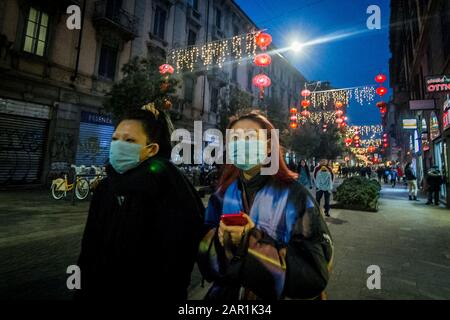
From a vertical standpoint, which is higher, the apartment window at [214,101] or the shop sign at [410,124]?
the apartment window at [214,101]

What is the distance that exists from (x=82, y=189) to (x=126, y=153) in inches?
370

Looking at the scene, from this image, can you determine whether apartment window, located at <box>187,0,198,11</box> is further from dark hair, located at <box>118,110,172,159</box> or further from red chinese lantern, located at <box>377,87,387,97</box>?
dark hair, located at <box>118,110,172,159</box>

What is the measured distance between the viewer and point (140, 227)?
1.46m

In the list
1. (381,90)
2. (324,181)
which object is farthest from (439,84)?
(324,181)

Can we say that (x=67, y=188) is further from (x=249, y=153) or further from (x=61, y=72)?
(x=249, y=153)

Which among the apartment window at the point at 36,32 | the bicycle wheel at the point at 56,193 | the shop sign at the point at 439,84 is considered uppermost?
the apartment window at the point at 36,32

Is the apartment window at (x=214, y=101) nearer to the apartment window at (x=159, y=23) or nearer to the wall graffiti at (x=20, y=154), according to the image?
the apartment window at (x=159, y=23)

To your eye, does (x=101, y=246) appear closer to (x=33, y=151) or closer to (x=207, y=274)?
(x=207, y=274)

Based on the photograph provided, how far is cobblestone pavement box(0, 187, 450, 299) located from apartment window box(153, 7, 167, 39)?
14759 mm

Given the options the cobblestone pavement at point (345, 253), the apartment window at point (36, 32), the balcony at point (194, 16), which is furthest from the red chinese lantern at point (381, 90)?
the apartment window at point (36, 32)

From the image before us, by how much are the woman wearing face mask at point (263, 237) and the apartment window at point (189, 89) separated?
2033cm

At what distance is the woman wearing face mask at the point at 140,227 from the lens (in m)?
1.43
